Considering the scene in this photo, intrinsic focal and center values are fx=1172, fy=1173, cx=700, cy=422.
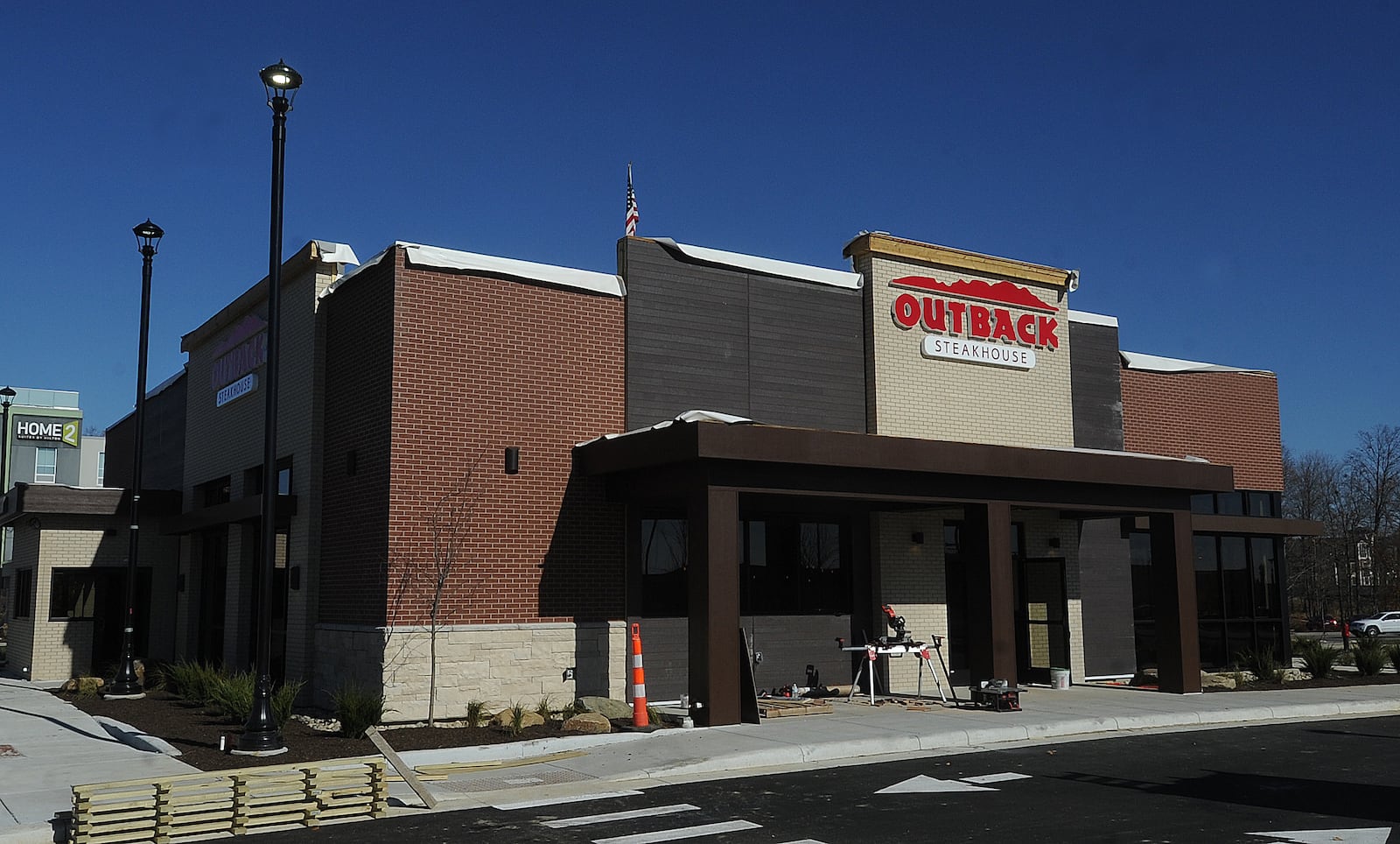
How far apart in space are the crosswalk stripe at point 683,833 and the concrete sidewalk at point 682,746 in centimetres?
217

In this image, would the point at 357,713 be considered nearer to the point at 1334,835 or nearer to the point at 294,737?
the point at 294,737

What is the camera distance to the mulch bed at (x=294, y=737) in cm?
1388

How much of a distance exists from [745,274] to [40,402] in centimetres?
10556

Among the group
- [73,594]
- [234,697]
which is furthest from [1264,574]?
[73,594]

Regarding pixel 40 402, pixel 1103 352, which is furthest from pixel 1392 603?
pixel 40 402

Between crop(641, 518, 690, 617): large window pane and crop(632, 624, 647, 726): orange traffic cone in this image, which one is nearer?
crop(632, 624, 647, 726): orange traffic cone

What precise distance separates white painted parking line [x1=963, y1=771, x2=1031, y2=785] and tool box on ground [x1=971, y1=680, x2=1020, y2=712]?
213 inches

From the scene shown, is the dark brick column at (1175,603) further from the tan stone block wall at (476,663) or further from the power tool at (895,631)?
the tan stone block wall at (476,663)

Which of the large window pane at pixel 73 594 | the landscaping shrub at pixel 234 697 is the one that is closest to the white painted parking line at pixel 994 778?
the landscaping shrub at pixel 234 697

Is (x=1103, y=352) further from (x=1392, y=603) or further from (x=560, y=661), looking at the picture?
(x=1392, y=603)

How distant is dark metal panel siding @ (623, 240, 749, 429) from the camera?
19719 mm

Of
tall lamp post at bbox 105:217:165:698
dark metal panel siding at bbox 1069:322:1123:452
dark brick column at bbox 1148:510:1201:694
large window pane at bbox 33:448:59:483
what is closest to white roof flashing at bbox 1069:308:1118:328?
dark metal panel siding at bbox 1069:322:1123:452

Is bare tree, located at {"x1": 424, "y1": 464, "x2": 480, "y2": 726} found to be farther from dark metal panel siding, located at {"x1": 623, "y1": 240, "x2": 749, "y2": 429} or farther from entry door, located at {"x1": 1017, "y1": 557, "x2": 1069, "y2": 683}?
entry door, located at {"x1": 1017, "y1": 557, "x2": 1069, "y2": 683}

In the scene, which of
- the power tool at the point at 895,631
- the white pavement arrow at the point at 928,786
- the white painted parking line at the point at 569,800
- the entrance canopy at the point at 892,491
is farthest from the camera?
the power tool at the point at 895,631
